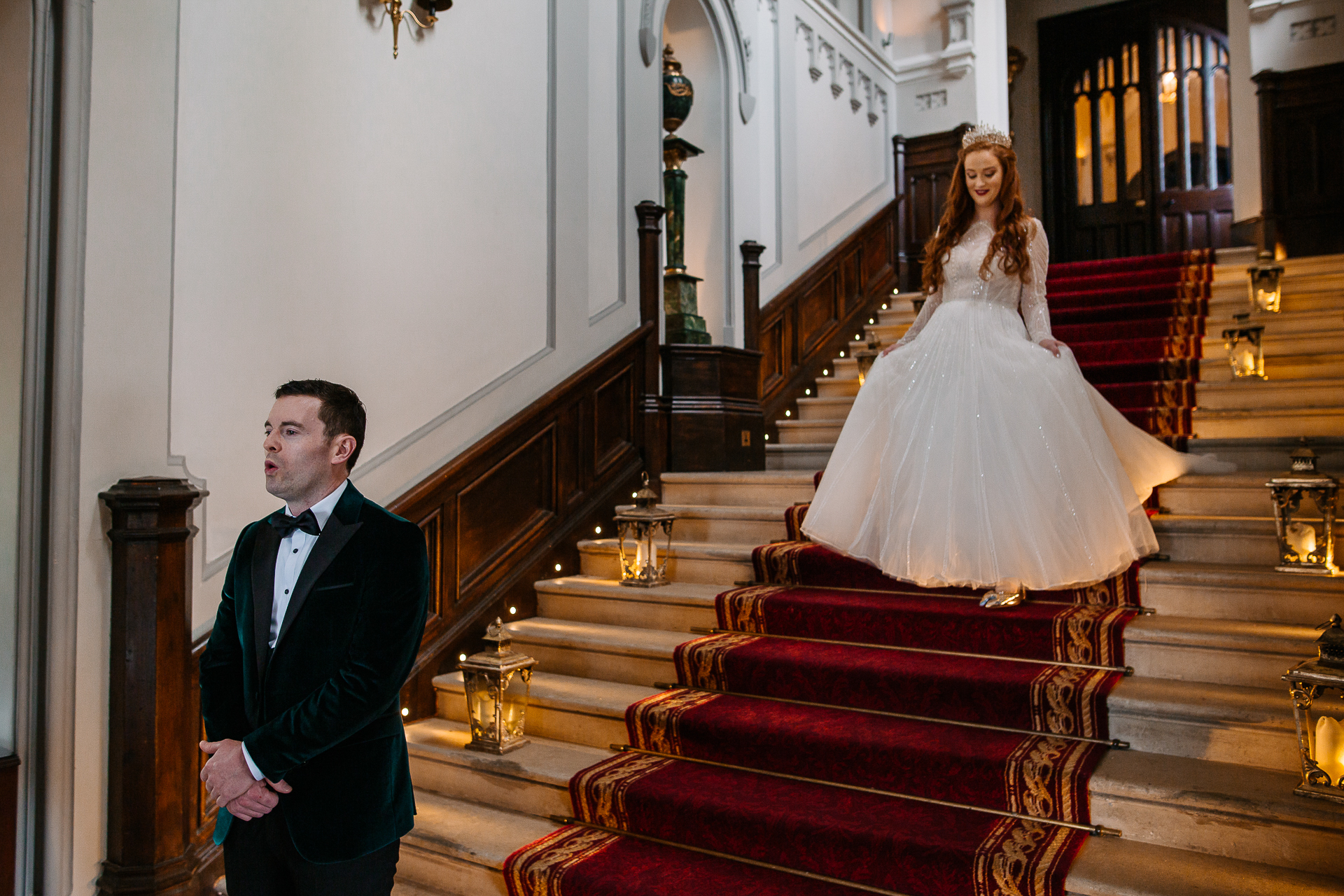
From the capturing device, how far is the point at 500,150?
12.5 feet

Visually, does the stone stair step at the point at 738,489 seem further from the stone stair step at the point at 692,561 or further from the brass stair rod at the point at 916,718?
the brass stair rod at the point at 916,718

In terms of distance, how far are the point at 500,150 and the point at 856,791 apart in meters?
2.81

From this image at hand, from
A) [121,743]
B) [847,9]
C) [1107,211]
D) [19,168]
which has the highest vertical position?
[847,9]

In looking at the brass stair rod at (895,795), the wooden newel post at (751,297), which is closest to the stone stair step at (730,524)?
the brass stair rod at (895,795)

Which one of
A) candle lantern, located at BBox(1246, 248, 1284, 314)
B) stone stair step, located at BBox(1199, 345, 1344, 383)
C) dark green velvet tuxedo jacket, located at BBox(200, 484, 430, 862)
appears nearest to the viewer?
dark green velvet tuxedo jacket, located at BBox(200, 484, 430, 862)

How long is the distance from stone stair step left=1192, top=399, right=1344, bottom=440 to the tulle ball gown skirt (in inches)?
28.4

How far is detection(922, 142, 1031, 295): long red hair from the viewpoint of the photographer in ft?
10.3

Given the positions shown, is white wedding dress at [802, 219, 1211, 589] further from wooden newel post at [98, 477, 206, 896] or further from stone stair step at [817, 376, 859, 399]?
stone stair step at [817, 376, 859, 399]

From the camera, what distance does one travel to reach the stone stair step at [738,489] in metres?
4.04

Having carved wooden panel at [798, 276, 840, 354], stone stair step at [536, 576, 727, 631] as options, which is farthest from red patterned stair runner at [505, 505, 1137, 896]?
carved wooden panel at [798, 276, 840, 354]

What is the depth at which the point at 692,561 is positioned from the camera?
12.2 feet

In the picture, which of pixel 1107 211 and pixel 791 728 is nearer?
pixel 791 728

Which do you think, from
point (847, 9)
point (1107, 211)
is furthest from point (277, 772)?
point (1107, 211)

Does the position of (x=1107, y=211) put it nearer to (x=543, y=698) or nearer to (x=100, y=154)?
(x=543, y=698)
